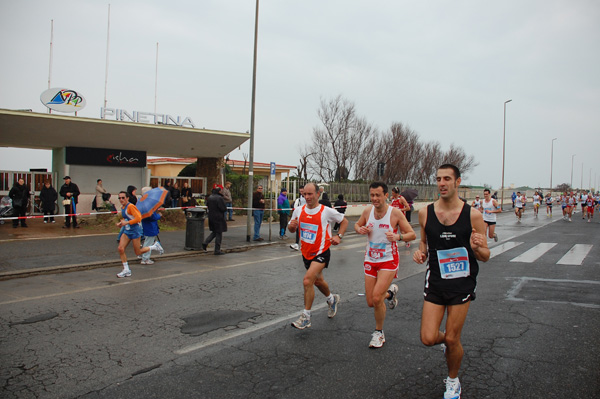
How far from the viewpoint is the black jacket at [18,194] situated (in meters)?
15.8

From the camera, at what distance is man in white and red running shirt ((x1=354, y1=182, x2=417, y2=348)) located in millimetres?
5070

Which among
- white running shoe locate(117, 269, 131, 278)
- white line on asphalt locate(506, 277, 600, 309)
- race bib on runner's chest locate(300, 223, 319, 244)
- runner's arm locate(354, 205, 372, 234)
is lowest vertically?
white running shoe locate(117, 269, 131, 278)

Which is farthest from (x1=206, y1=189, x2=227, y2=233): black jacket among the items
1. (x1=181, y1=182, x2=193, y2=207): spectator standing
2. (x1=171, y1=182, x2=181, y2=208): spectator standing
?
(x1=171, y1=182, x2=181, y2=208): spectator standing

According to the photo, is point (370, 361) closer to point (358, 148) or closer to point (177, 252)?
point (177, 252)

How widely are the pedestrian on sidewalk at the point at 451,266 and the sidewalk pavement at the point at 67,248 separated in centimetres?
834

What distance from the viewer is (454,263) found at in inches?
151

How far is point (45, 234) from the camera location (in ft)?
47.8

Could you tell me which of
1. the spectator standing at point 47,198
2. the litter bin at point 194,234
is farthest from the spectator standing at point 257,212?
the spectator standing at point 47,198

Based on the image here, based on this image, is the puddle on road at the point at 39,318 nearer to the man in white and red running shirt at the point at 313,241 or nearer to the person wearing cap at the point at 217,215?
the man in white and red running shirt at the point at 313,241

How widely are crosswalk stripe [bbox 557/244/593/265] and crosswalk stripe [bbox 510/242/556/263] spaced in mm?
588

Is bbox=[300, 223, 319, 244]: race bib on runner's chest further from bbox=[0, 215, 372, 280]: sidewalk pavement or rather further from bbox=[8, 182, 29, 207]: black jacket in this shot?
bbox=[8, 182, 29, 207]: black jacket

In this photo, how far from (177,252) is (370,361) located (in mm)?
8743

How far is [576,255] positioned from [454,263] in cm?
1053

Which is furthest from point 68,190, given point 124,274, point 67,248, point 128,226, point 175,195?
point 124,274
